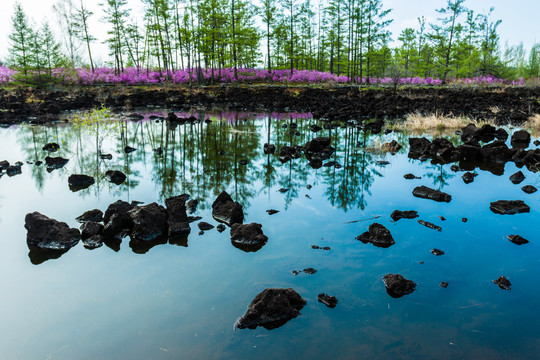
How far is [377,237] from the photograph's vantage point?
4.90m

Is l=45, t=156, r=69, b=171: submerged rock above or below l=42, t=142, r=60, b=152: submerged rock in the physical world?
below

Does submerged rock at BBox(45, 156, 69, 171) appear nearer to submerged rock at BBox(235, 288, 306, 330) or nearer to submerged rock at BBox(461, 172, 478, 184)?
submerged rock at BBox(235, 288, 306, 330)

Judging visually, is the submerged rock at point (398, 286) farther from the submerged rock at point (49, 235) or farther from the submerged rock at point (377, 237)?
the submerged rock at point (49, 235)

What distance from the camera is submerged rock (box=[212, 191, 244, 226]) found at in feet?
18.4

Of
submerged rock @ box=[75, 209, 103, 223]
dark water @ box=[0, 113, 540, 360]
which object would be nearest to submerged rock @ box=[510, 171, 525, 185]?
dark water @ box=[0, 113, 540, 360]

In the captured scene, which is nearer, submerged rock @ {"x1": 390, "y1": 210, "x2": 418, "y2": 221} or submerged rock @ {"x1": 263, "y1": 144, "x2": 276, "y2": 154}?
submerged rock @ {"x1": 390, "y1": 210, "x2": 418, "y2": 221}

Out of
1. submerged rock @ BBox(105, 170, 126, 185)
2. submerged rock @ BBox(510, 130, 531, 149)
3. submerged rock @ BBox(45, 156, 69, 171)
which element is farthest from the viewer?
submerged rock @ BBox(510, 130, 531, 149)

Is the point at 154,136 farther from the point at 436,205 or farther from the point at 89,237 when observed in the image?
the point at 436,205

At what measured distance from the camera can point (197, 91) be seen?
3275 centimetres

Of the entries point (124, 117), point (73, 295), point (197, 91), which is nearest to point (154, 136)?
point (124, 117)

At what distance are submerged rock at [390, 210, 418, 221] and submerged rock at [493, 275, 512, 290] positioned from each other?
1.92 meters

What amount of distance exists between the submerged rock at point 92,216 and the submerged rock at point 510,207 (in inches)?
260

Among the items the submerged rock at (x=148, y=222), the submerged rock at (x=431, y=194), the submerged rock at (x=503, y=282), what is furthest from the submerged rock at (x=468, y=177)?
the submerged rock at (x=148, y=222)

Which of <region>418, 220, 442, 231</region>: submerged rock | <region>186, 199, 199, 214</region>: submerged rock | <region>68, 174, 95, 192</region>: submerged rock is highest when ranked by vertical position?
<region>68, 174, 95, 192</region>: submerged rock
